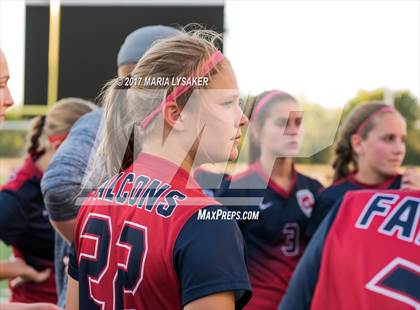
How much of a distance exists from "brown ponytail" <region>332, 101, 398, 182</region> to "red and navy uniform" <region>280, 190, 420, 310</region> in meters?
2.06

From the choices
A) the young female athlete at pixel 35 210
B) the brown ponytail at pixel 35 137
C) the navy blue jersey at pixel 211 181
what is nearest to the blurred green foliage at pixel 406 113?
the navy blue jersey at pixel 211 181

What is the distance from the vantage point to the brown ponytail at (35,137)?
2996 mm

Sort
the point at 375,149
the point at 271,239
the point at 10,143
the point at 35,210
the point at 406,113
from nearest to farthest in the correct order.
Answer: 1. the point at 35,210
2. the point at 271,239
3. the point at 375,149
4. the point at 406,113
5. the point at 10,143

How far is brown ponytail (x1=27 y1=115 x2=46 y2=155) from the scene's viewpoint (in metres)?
3.00

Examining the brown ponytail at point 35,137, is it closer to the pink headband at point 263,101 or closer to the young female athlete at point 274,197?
the young female athlete at point 274,197

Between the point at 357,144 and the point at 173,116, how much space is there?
235cm

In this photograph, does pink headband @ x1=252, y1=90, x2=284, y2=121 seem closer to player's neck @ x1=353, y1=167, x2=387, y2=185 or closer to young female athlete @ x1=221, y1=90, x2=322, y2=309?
young female athlete @ x1=221, y1=90, x2=322, y2=309

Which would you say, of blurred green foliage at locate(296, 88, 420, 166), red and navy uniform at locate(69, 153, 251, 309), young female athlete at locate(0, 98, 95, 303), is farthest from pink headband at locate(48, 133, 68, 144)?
blurred green foliage at locate(296, 88, 420, 166)

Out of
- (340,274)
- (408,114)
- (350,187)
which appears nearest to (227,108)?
(340,274)

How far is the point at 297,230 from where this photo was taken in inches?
119

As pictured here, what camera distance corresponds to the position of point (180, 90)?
4.19 ft

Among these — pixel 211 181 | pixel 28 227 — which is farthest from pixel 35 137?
pixel 211 181

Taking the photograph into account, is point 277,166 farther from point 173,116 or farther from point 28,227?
point 173,116

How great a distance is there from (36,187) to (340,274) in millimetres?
1843
